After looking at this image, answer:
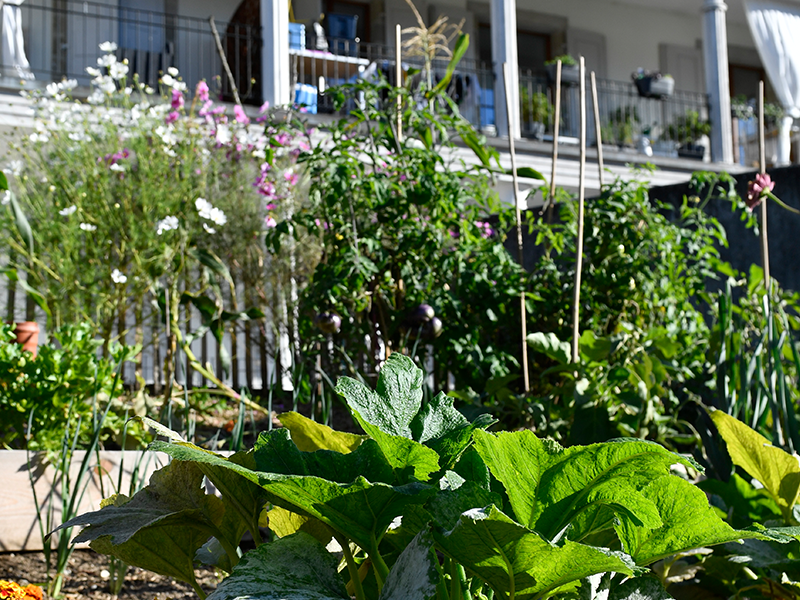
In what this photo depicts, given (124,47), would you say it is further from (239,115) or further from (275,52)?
(239,115)

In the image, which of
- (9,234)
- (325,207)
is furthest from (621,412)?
(9,234)

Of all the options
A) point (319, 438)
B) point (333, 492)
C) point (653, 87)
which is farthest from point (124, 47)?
point (333, 492)

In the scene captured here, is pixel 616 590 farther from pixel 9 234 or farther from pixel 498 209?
pixel 9 234

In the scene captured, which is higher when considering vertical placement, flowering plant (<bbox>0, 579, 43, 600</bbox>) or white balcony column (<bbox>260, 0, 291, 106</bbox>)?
white balcony column (<bbox>260, 0, 291, 106</bbox>)

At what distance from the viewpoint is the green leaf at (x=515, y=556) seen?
23.0 inches

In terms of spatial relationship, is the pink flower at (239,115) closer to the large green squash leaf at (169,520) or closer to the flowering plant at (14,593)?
the flowering plant at (14,593)

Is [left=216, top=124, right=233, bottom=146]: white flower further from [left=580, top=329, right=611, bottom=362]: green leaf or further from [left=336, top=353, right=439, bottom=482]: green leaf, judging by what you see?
[left=336, top=353, right=439, bottom=482]: green leaf

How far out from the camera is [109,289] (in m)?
4.10

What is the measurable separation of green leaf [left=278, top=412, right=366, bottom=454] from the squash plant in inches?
3.4

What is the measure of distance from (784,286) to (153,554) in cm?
339

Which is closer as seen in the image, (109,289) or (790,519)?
(790,519)

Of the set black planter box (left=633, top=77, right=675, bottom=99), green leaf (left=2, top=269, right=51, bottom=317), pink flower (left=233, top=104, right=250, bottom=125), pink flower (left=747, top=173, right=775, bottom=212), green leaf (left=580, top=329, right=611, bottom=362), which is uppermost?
black planter box (left=633, top=77, right=675, bottom=99)

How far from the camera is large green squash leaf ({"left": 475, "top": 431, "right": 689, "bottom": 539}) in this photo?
2.17 ft

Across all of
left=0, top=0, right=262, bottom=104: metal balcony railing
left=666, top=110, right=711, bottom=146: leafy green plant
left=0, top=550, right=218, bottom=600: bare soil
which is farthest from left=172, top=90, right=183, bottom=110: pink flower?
left=666, top=110, right=711, bottom=146: leafy green plant
